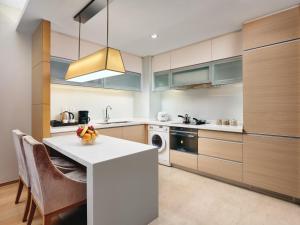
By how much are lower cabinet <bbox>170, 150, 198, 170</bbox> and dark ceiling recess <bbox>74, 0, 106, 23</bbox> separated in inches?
104

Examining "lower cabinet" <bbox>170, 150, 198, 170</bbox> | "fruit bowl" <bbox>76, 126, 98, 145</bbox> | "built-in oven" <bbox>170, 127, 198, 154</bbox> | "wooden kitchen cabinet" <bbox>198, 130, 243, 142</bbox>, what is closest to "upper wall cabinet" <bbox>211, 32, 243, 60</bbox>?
"wooden kitchen cabinet" <bbox>198, 130, 243, 142</bbox>

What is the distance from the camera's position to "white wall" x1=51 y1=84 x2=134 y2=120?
3.16m

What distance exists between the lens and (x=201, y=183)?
272 cm

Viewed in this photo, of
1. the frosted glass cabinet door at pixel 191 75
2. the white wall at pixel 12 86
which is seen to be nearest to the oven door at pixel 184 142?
the frosted glass cabinet door at pixel 191 75

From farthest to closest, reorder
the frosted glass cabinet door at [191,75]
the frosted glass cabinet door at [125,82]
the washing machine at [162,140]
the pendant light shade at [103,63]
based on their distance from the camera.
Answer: the frosted glass cabinet door at [125,82], the washing machine at [162,140], the frosted glass cabinet door at [191,75], the pendant light shade at [103,63]

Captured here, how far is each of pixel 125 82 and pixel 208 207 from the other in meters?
2.92

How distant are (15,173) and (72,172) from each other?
168 centimetres

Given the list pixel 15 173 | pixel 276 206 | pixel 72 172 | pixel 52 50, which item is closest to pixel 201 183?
pixel 276 206

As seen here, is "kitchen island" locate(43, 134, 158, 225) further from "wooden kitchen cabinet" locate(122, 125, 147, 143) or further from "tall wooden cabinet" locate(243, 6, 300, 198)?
"wooden kitchen cabinet" locate(122, 125, 147, 143)

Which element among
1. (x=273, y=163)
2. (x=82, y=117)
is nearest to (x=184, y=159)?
(x=273, y=163)

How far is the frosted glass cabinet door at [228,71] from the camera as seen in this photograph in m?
2.74

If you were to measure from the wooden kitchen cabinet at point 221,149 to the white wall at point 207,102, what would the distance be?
69 centimetres

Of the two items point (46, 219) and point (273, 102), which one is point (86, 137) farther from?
point (273, 102)

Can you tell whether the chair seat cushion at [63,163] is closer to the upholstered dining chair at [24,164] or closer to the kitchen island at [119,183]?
the upholstered dining chair at [24,164]
